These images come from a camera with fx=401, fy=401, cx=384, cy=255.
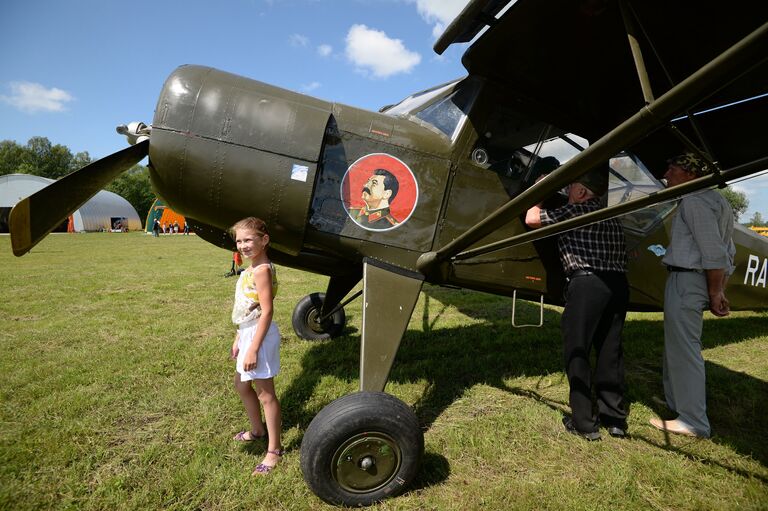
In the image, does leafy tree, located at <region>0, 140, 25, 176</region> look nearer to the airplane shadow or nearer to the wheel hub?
the airplane shadow

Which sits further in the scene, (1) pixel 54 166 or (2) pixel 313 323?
(1) pixel 54 166

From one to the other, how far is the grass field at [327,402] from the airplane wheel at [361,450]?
0.45ft

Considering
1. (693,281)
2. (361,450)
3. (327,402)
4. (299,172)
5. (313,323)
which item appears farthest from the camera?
(313,323)

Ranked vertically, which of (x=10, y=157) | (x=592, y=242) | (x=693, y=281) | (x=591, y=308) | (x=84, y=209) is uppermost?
(x=10, y=157)

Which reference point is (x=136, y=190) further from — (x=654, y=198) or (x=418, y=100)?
(x=654, y=198)

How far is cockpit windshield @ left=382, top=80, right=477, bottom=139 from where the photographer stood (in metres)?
3.13

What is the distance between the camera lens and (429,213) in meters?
3.05

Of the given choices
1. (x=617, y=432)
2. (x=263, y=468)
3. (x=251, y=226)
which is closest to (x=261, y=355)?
(x=263, y=468)

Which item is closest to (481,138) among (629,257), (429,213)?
(429,213)

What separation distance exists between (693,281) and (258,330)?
10.7 feet

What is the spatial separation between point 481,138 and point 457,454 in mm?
2329

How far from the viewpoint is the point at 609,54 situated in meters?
2.86

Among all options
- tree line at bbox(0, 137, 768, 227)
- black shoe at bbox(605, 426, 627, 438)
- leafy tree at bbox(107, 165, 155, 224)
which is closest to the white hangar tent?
tree line at bbox(0, 137, 768, 227)

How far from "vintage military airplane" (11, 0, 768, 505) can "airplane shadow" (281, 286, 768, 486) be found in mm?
815
